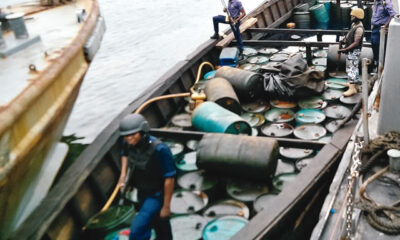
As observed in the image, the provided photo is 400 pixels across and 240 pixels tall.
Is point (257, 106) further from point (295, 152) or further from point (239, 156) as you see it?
point (239, 156)

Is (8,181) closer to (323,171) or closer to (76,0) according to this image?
(323,171)

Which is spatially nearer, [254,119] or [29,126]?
[29,126]

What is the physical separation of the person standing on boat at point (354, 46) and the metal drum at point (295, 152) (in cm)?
232

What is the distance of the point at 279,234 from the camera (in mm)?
4766

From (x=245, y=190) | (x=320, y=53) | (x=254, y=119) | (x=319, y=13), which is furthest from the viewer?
(x=319, y=13)

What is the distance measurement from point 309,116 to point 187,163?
114 inches

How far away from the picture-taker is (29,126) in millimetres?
4195

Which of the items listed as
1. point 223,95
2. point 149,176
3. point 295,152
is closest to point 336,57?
point 223,95

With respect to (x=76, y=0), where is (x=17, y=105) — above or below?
below

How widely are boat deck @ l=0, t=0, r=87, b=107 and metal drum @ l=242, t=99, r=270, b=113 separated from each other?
13.0 ft

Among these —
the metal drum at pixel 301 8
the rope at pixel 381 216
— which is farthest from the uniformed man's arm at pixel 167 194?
the metal drum at pixel 301 8

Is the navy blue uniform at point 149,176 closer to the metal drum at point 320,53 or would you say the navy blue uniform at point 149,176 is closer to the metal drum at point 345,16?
the metal drum at point 320,53

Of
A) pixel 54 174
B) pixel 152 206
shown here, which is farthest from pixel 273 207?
pixel 54 174

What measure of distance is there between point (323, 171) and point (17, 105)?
4.13 metres
